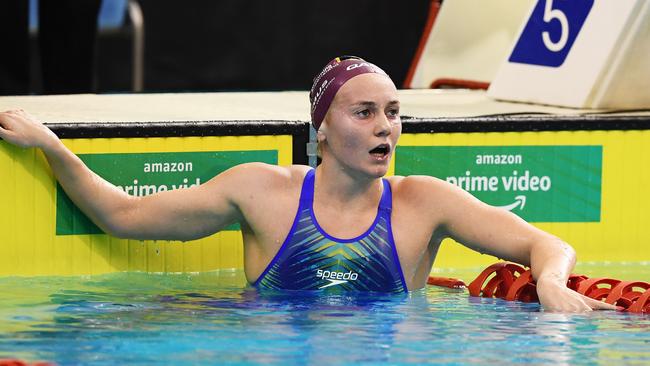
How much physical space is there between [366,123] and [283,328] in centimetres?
83

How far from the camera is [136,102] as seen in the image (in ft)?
22.7

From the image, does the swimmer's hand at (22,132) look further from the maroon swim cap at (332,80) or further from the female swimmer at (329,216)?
the maroon swim cap at (332,80)

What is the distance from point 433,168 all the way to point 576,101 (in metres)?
0.86

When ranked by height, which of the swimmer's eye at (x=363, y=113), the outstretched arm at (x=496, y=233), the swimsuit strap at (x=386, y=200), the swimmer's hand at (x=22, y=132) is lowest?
the outstretched arm at (x=496, y=233)

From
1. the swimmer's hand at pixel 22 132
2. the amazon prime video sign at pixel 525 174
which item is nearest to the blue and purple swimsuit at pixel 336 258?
the amazon prime video sign at pixel 525 174

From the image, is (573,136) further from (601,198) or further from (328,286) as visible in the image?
(328,286)

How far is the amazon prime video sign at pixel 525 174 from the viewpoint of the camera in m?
6.26

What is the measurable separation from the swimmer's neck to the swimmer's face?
0.35 ft

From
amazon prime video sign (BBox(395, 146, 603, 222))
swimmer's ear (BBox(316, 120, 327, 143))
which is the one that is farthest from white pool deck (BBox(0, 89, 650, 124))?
swimmer's ear (BBox(316, 120, 327, 143))

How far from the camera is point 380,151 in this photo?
5.38 m

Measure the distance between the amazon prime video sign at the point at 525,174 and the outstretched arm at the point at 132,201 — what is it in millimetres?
995

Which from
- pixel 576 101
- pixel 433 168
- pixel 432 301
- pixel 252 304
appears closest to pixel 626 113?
pixel 576 101

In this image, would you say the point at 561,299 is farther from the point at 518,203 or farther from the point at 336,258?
the point at 518,203

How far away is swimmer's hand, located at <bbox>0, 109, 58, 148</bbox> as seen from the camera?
5566 mm
